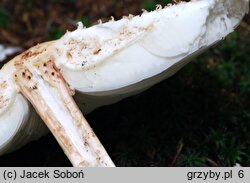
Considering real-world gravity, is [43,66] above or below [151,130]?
above

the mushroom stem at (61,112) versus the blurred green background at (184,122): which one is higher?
the mushroom stem at (61,112)

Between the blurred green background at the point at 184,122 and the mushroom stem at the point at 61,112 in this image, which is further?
the blurred green background at the point at 184,122

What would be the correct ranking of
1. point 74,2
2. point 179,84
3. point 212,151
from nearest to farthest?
point 212,151 < point 179,84 < point 74,2

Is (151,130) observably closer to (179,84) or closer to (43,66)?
(179,84)
